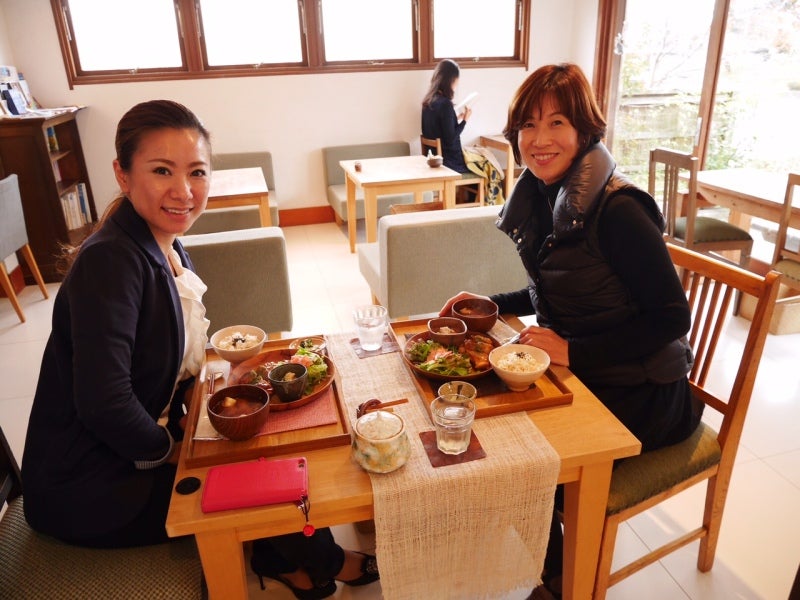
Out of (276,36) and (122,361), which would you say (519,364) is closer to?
(122,361)

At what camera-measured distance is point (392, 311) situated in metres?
2.65

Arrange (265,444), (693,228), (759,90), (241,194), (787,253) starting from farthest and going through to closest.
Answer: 1. (759,90)
2. (241,194)
3. (693,228)
4. (787,253)
5. (265,444)

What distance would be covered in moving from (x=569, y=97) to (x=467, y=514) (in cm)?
93

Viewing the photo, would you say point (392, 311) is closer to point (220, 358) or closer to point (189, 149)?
point (220, 358)

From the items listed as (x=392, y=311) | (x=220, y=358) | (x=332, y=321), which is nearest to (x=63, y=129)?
(x=332, y=321)

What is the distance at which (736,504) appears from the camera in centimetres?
188

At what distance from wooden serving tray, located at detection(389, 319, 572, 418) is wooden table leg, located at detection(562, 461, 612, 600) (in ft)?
0.49

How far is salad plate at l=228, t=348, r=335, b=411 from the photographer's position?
1.18 m

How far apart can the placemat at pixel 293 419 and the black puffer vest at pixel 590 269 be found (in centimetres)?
61

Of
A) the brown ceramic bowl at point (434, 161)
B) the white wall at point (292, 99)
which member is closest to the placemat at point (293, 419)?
the brown ceramic bowl at point (434, 161)

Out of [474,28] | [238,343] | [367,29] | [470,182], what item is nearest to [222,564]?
[238,343]

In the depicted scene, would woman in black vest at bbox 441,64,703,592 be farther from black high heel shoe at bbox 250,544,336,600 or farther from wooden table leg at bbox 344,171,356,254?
wooden table leg at bbox 344,171,356,254

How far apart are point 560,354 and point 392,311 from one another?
1.38m

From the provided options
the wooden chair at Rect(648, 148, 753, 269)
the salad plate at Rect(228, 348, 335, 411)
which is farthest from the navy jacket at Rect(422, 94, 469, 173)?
the salad plate at Rect(228, 348, 335, 411)
